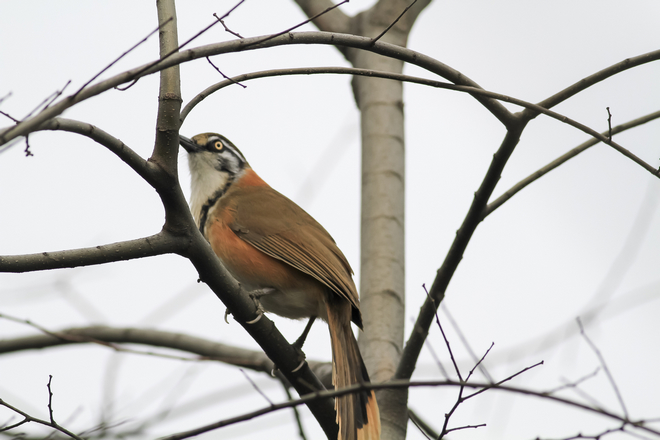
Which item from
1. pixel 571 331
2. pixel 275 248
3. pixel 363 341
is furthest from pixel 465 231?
pixel 571 331

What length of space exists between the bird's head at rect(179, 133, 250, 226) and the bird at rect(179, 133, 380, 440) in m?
0.16

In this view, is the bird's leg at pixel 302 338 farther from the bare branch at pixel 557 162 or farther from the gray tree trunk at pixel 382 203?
the bare branch at pixel 557 162

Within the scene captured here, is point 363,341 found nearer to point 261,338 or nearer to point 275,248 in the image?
point 275,248

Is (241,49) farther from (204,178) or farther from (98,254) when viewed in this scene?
(204,178)

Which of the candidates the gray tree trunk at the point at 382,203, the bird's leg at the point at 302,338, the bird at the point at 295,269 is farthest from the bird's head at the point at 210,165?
the bird's leg at the point at 302,338

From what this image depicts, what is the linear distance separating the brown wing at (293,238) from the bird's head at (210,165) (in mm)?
337

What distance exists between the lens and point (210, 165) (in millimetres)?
5414

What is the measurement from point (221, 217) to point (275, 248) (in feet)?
1.74

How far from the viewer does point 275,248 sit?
434cm

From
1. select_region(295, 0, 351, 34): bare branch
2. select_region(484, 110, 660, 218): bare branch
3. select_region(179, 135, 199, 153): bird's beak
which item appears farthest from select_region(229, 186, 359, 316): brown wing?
select_region(295, 0, 351, 34): bare branch

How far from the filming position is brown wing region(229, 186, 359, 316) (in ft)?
13.8

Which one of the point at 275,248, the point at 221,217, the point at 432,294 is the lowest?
the point at 432,294

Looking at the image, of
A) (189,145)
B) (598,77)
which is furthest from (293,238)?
(598,77)

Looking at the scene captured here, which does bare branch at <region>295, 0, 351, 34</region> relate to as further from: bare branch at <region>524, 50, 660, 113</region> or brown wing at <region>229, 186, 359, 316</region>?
bare branch at <region>524, 50, 660, 113</region>
